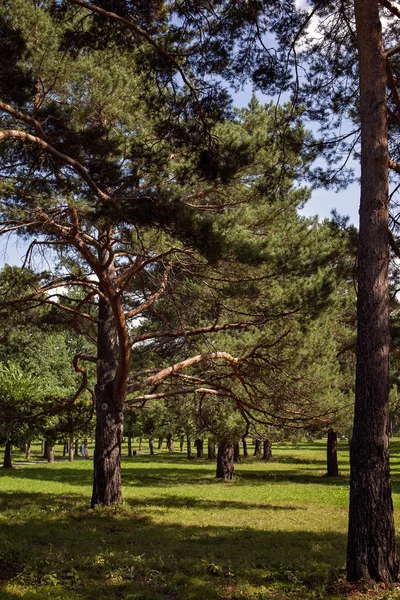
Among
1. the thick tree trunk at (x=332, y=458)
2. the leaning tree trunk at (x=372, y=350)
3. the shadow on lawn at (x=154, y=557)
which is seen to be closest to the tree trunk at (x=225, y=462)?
the thick tree trunk at (x=332, y=458)

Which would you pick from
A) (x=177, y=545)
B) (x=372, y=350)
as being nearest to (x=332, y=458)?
(x=177, y=545)

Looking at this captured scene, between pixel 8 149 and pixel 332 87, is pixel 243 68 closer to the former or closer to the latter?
pixel 332 87

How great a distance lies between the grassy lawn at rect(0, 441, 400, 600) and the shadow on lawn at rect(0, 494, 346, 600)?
18 mm

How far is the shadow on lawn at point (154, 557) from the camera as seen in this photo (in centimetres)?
716

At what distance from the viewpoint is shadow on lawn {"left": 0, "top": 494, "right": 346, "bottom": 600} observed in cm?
716

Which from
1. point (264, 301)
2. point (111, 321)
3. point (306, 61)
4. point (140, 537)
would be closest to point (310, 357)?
point (264, 301)

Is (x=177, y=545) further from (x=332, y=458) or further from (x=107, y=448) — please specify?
(x=332, y=458)

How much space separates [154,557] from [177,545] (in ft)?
4.56

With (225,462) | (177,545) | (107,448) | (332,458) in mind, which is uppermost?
(107,448)

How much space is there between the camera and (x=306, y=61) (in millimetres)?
9523

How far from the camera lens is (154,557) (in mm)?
8969

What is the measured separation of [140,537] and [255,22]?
953cm

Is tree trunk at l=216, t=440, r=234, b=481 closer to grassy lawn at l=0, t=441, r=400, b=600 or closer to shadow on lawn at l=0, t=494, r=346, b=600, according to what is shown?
grassy lawn at l=0, t=441, r=400, b=600

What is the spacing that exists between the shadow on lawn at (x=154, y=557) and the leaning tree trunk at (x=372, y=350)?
107cm
